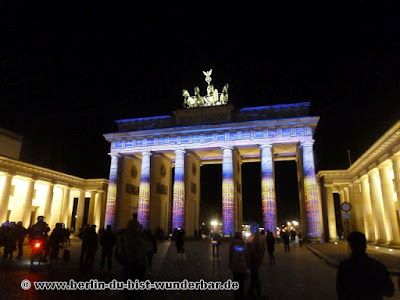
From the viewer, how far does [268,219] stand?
94.1ft

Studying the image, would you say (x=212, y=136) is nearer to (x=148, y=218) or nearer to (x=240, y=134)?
(x=240, y=134)

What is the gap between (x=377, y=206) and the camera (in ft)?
79.3

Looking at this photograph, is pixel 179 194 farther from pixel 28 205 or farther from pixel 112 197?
pixel 28 205

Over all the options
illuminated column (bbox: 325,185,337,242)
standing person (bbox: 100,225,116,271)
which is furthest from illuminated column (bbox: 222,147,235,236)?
standing person (bbox: 100,225,116,271)

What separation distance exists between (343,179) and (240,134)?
12944 mm

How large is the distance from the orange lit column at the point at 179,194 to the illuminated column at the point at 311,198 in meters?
12.8

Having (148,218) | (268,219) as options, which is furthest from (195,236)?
(268,219)

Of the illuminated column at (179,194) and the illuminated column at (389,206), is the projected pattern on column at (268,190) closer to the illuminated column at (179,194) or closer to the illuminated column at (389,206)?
the illuminated column at (179,194)

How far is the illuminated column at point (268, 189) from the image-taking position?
28.7 metres

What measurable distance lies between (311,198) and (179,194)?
13.6 metres

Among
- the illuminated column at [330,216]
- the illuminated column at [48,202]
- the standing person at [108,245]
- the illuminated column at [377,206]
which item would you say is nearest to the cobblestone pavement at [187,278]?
the standing person at [108,245]

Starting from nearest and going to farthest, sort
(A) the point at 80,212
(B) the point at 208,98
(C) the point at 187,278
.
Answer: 1. (C) the point at 187,278
2. (B) the point at 208,98
3. (A) the point at 80,212

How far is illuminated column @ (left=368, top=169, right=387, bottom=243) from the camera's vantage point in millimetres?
23289

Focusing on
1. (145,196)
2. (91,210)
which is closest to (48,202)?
(91,210)
